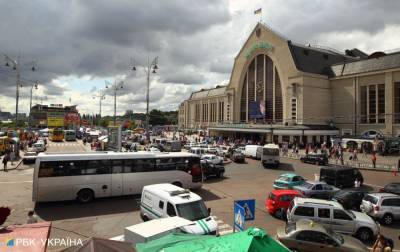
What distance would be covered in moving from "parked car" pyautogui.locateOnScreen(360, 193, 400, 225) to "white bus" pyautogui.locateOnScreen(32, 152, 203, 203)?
10.2m

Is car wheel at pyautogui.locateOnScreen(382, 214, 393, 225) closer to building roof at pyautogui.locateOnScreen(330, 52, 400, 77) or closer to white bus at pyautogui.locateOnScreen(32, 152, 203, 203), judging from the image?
white bus at pyautogui.locateOnScreen(32, 152, 203, 203)

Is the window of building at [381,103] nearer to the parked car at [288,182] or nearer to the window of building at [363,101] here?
the window of building at [363,101]

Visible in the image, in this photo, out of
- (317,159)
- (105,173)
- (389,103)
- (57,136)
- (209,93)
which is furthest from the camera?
(209,93)

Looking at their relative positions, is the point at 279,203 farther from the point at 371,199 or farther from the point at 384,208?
the point at 384,208

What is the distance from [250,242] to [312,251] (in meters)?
5.90

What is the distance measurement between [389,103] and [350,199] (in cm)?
4436

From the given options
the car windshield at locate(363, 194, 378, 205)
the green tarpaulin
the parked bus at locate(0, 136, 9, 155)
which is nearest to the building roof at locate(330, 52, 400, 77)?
the car windshield at locate(363, 194, 378, 205)

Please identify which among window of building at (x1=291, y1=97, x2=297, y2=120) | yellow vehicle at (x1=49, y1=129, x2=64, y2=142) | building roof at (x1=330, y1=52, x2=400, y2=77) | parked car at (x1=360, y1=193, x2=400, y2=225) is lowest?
parked car at (x1=360, y1=193, x2=400, y2=225)

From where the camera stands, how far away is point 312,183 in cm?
1908

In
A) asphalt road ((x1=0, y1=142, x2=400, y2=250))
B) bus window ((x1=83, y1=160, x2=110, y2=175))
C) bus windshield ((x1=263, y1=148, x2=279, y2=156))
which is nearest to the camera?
asphalt road ((x1=0, y1=142, x2=400, y2=250))

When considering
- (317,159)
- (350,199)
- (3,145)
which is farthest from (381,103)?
(3,145)

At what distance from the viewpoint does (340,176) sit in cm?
2378

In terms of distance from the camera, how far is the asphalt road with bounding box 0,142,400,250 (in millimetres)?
13336

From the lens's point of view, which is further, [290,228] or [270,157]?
[270,157]
